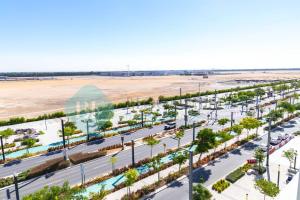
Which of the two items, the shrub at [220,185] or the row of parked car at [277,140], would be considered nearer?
the shrub at [220,185]

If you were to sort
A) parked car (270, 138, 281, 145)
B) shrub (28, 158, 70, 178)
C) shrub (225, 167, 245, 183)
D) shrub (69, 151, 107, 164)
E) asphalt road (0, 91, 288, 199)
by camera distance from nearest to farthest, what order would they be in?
shrub (225, 167, 245, 183) → asphalt road (0, 91, 288, 199) → shrub (28, 158, 70, 178) → shrub (69, 151, 107, 164) → parked car (270, 138, 281, 145)

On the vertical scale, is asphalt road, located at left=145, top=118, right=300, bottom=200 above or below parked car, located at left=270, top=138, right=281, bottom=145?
below

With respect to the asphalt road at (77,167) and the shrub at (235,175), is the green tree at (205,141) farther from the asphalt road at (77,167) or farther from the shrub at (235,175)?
the asphalt road at (77,167)

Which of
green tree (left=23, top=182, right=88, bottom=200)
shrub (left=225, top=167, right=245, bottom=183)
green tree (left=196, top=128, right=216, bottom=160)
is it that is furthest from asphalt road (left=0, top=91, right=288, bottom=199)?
shrub (left=225, top=167, right=245, bottom=183)

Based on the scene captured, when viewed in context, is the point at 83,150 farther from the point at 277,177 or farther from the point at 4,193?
the point at 277,177

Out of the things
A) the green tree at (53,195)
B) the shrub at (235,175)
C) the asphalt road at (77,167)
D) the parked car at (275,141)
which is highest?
the green tree at (53,195)

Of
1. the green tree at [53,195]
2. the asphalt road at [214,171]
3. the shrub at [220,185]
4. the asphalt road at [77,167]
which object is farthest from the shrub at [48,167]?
the shrub at [220,185]

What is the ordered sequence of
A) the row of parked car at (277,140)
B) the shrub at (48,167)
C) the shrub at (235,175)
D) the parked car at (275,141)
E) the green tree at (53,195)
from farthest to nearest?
the parked car at (275,141) → the row of parked car at (277,140) → the shrub at (48,167) → the shrub at (235,175) → the green tree at (53,195)

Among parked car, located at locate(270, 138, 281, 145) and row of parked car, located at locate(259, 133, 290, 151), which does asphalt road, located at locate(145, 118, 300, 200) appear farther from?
parked car, located at locate(270, 138, 281, 145)
